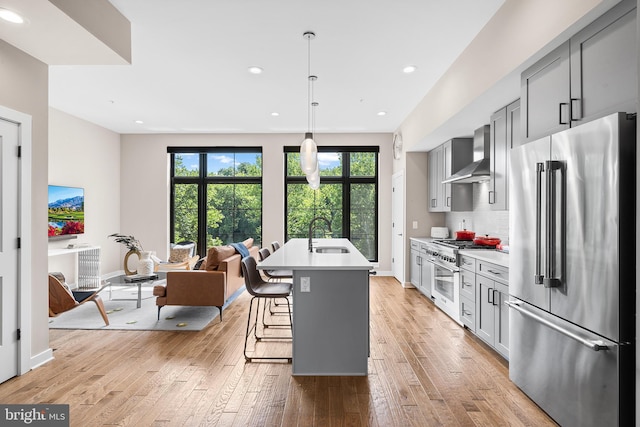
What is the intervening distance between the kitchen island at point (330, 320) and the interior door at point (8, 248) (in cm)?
192

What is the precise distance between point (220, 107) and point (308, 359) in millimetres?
4117

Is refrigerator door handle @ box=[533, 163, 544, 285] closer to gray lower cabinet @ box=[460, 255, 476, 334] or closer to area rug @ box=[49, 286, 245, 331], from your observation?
gray lower cabinet @ box=[460, 255, 476, 334]

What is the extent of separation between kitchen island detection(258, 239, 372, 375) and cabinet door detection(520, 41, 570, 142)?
5.10 feet

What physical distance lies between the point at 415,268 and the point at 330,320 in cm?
340

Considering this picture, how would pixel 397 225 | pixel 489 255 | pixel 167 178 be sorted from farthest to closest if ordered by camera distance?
pixel 167 178 < pixel 397 225 < pixel 489 255

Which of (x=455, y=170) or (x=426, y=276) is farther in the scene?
(x=426, y=276)

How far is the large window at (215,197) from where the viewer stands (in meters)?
7.36

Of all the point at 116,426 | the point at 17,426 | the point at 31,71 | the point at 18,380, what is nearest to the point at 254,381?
the point at 116,426

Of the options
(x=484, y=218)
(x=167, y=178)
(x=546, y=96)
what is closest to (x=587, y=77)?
(x=546, y=96)

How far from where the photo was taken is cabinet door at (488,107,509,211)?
3.56 metres

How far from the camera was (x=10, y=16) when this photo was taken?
2305mm

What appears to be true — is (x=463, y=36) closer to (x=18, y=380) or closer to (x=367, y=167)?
(x=367, y=167)

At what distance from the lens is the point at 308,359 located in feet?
9.19

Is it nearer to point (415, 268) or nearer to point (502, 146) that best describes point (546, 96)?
point (502, 146)
